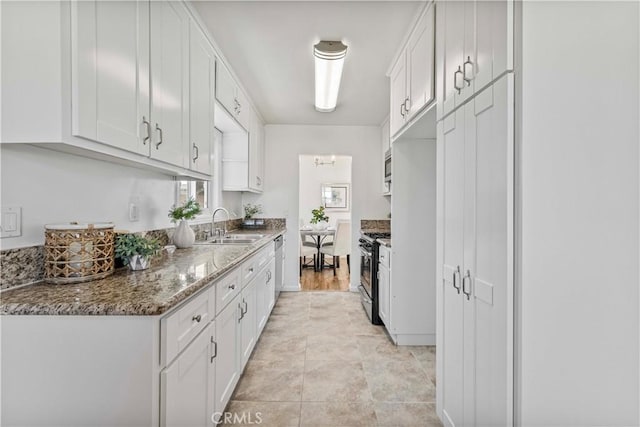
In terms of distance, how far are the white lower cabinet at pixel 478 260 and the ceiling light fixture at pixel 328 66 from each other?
1.16m

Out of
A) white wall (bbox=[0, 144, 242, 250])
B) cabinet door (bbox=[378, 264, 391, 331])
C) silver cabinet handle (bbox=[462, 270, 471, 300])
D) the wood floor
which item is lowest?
the wood floor

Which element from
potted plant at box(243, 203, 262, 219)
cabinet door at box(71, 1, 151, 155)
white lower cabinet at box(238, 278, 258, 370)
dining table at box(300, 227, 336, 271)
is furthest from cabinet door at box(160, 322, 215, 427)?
dining table at box(300, 227, 336, 271)

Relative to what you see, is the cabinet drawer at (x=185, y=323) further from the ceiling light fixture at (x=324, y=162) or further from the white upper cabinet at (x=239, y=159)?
the ceiling light fixture at (x=324, y=162)

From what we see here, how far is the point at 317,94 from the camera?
3.27 meters

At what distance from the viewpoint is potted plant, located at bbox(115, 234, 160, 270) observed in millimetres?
1483

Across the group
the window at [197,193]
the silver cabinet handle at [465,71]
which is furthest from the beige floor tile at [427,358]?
the window at [197,193]

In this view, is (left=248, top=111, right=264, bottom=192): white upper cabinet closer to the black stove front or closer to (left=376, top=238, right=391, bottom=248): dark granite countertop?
the black stove front

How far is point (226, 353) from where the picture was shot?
178 centimetres

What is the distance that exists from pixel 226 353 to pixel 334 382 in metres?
0.86

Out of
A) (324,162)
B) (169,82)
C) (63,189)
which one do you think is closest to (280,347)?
(63,189)

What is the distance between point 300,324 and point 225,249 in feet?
4.74

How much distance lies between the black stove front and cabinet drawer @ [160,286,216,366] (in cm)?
216

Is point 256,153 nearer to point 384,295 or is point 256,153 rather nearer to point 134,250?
point 384,295
